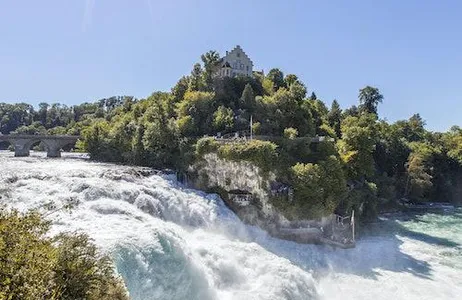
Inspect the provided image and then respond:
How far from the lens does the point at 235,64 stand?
201ft

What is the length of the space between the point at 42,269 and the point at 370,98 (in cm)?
9444

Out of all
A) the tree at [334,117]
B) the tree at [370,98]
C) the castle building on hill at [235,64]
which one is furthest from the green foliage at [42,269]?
the tree at [370,98]

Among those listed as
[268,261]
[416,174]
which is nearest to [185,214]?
[268,261]

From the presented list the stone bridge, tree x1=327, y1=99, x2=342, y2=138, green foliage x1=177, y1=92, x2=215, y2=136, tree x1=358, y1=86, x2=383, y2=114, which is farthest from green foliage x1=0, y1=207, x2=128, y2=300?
tree x1=358, y1=86, x2=383, y2=114

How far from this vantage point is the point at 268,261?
27.9 metres

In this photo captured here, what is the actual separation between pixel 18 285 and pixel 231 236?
23981mm

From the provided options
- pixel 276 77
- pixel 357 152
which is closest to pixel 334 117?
pixel 276 77

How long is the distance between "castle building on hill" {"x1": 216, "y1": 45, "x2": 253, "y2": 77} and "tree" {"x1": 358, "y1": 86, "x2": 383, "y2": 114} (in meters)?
42.9

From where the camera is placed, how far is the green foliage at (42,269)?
9.59m

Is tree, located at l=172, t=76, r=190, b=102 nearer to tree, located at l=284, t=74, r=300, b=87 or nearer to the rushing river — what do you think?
tree, located at l=284, t=74, r=300, b=87

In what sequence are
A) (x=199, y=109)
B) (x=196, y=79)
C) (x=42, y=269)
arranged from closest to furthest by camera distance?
(x=42, y=269) → (x=199, y=109) → (x=196, y=79)

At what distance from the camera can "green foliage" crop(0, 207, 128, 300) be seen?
959 cm

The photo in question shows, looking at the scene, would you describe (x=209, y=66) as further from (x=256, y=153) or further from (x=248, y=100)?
(x=256, y=153)

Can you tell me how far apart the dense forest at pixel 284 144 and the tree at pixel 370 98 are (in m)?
18.6
